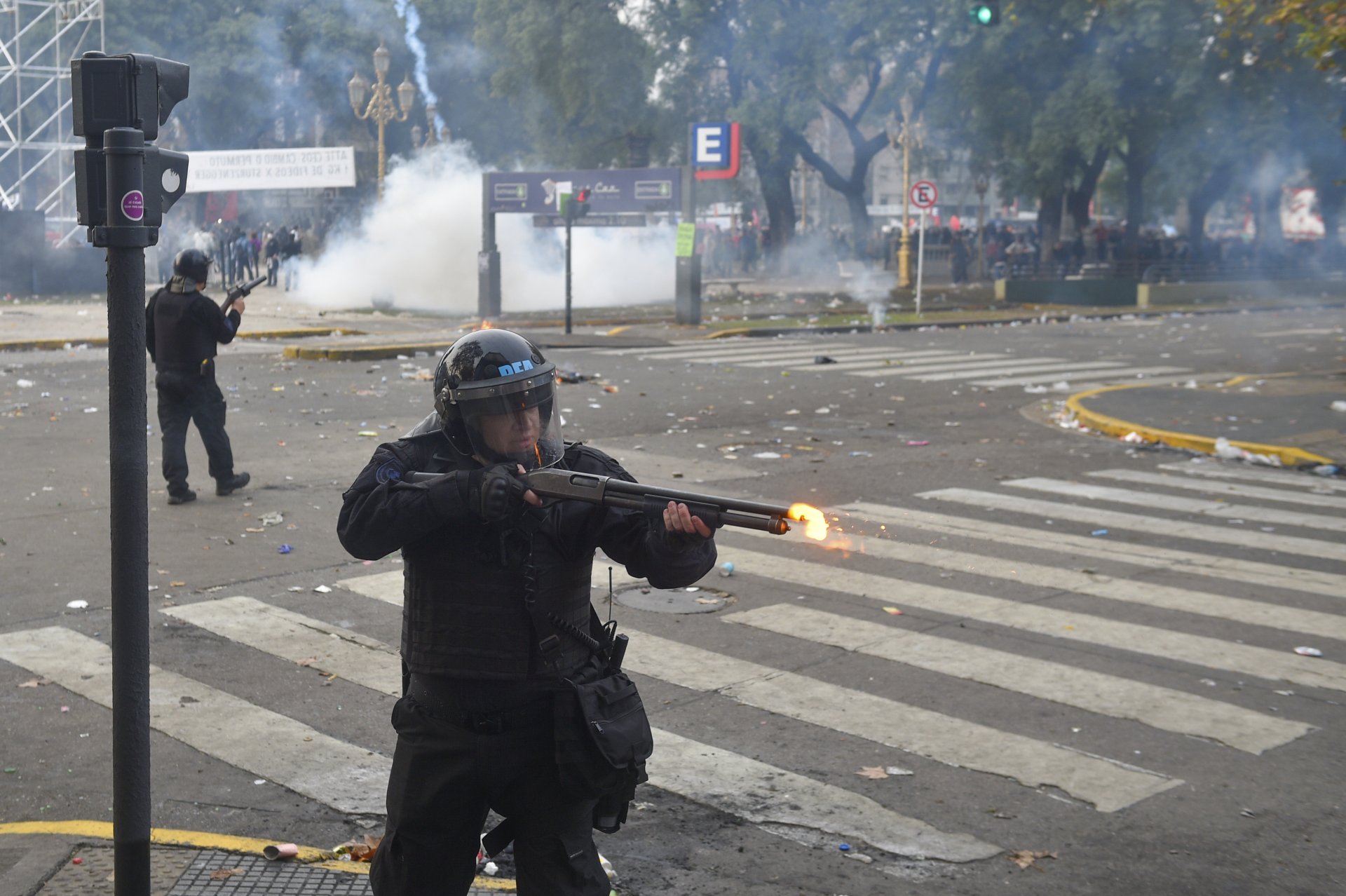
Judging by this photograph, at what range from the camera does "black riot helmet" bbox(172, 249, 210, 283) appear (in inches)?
403

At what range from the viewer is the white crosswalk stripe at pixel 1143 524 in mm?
9000

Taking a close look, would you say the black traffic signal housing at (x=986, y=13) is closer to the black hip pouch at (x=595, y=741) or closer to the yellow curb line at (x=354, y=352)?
the yellow curb line at (x=354, y=352)

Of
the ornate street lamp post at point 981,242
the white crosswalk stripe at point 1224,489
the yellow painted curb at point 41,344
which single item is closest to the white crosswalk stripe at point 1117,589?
the white crosswalk stripe at point 1224,489

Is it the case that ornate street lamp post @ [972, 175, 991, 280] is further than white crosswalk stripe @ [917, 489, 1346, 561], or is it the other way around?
ornate street lamp post @ [972, 175, 991, 280]

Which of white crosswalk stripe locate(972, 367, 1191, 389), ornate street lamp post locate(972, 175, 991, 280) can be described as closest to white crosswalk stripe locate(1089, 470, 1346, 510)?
white crosswalk stripe locate(972, 367, 1191, 389)

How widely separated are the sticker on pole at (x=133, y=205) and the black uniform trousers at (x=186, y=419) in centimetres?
655

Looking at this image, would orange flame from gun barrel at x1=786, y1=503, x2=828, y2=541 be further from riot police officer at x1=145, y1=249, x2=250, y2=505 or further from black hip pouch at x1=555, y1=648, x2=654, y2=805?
riot police officer at x1=145, y1=249, x2=250, y2=505

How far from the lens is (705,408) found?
16.0 meters

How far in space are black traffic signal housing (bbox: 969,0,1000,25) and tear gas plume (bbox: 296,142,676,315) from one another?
19.1m

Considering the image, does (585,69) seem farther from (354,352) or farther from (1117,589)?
(1117,589)

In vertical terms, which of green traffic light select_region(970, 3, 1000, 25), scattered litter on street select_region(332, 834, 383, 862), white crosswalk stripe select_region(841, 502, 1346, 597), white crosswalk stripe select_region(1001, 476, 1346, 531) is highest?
green traffic light select_region(970, 3, 1000, 25)

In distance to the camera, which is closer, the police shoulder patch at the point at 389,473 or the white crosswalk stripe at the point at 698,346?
the police shoulder patch at the point at 389,473

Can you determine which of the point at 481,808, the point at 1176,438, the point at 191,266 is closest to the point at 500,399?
the point at 481,808

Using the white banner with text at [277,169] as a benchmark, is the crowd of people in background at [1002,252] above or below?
below
